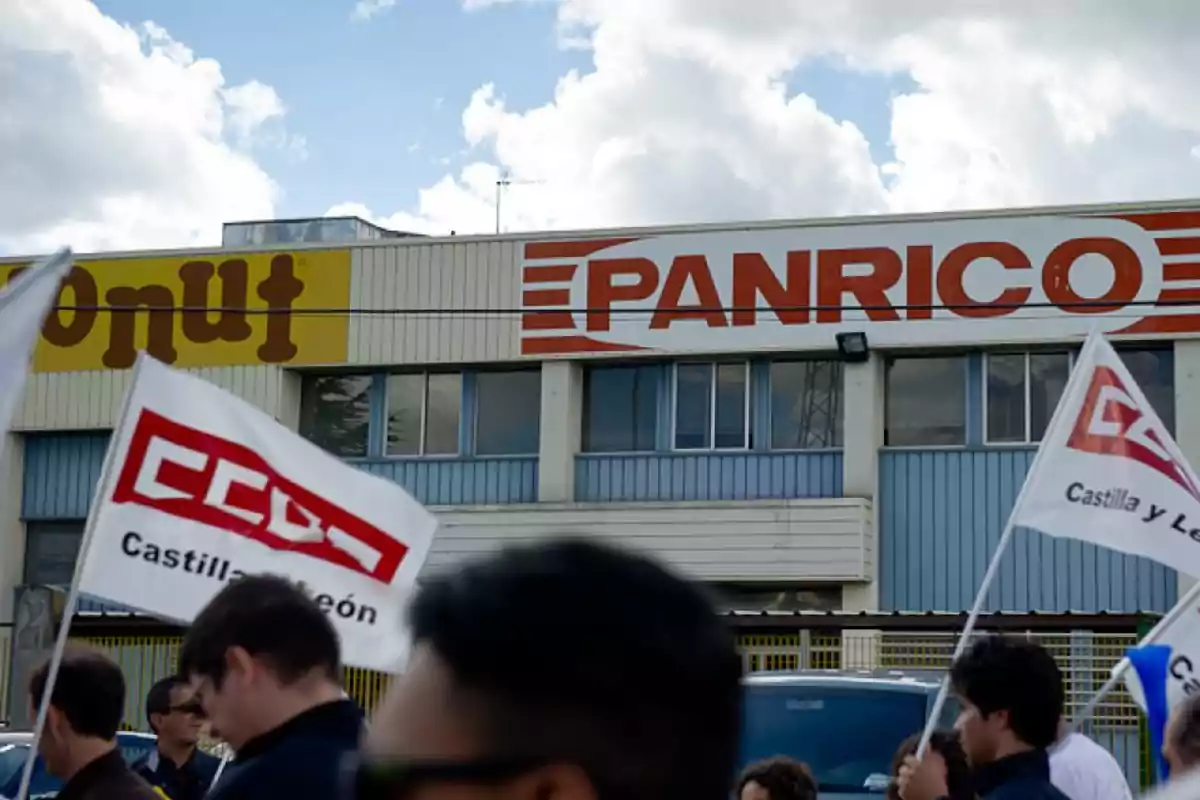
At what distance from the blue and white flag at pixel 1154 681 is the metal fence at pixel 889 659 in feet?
Answer: 32.5

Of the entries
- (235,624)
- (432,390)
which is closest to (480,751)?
(235,624)

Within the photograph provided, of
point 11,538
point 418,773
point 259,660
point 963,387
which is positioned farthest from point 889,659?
point 418,773

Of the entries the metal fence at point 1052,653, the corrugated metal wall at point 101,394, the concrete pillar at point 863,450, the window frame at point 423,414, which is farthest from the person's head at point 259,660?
the corrugated metal wall at point 101,394

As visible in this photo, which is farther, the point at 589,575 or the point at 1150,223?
the point at 1150,223

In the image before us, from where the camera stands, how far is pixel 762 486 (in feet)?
87.8

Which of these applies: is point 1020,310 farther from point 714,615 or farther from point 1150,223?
point 714,615

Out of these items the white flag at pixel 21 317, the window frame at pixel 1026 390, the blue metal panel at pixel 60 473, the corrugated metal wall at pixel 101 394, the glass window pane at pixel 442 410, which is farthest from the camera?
the blue metal panel at pixel 60 473

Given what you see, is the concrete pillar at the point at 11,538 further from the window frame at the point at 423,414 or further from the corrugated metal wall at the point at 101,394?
the window frame at the point at 423,414

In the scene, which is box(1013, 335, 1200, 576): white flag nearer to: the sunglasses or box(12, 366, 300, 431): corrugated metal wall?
the sunglasses

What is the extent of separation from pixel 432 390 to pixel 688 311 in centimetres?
395

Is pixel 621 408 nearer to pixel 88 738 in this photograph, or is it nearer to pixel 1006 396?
pixel 1006 396

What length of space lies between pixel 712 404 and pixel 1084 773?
19682 mm

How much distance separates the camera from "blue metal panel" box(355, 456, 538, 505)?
27.8 meters

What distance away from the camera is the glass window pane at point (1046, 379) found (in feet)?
85.3
